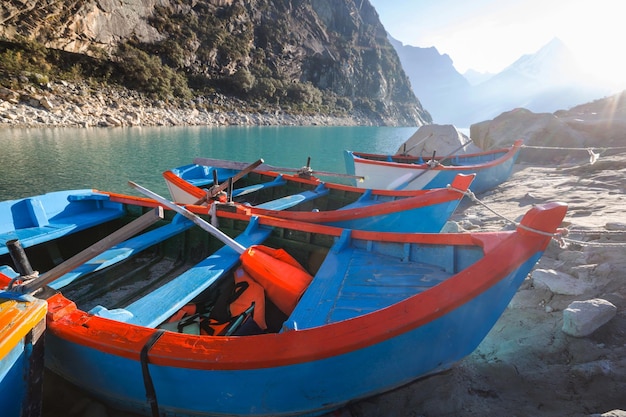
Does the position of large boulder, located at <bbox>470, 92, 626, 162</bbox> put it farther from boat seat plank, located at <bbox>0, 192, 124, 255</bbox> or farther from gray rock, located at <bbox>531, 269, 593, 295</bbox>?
boat seat plank, located at <bbox>0, 192, 124, 255</bbox>

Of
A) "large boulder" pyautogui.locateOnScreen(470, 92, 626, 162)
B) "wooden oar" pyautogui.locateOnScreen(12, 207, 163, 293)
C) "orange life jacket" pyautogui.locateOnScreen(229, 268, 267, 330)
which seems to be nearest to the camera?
"wooden oar" pyautogui.locateOnScreen(12, 207, 163, 293)

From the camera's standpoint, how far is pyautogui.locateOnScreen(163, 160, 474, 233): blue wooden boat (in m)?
4.15

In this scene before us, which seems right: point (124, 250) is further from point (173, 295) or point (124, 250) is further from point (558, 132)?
point (558, 132)

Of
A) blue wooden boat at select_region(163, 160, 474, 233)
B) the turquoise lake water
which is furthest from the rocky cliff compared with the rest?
blue wooden boat at select_region(163, 160, 474, 233)

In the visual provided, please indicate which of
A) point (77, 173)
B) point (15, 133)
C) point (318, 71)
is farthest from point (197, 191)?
point (318, 71)

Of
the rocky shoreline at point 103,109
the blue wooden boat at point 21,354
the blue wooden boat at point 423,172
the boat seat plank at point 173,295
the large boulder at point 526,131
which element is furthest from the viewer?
the rocky shoreline at point 103,109

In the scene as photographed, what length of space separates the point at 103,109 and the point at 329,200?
30630 mm

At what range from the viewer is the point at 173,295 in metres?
2.54

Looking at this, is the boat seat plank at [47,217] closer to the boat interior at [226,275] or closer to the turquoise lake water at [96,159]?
the boat interior at [226,275]

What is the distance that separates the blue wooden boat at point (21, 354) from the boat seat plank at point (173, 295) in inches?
14.4

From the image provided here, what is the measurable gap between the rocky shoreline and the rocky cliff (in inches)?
172

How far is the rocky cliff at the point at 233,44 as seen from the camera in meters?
30.6

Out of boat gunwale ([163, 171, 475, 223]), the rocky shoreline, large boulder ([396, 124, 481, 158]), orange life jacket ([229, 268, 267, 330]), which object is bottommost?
orange life jacket ([229, 268, 267, 330])

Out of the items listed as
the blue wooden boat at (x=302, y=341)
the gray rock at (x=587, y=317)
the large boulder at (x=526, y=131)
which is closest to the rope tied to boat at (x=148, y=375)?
the blue wooden boat at (x=302, y=341)
